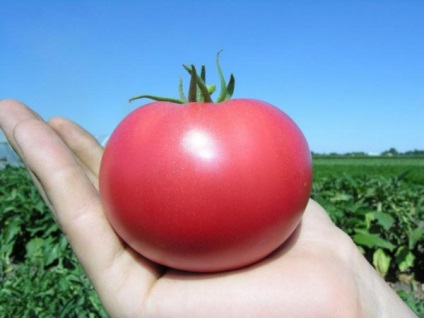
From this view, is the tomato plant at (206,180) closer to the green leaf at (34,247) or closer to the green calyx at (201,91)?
the green calyx at (201,91)

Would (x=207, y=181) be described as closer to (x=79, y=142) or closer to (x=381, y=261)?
(x=79, y=142)

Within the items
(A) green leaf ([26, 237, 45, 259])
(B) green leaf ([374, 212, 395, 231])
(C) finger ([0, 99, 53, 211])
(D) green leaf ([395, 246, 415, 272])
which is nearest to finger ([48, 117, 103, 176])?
(C) finger ([0, 99, 53, 211])

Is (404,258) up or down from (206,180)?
down

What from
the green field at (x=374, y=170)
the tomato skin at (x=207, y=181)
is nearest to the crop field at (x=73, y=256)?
the green field at (x=374, y=170)

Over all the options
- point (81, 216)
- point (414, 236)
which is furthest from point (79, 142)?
point (414, 236)

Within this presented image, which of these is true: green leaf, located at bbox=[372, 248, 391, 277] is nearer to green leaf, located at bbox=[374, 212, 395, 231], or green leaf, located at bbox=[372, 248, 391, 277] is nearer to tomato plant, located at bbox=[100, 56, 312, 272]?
green leaf, located at bbox=[374, 212, 395, 231]
